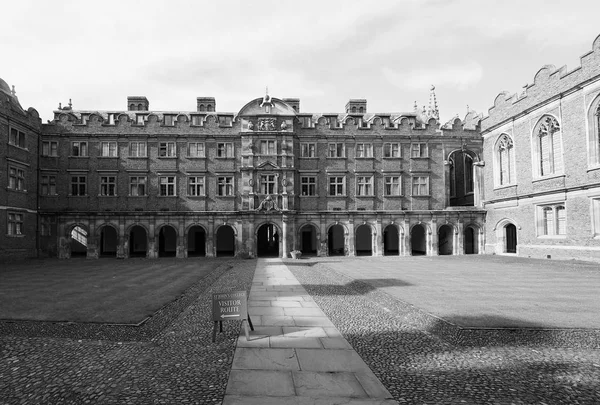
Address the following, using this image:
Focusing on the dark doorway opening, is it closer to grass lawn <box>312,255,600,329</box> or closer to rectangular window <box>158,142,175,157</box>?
rectangular window <box>158,142,175,157</box>

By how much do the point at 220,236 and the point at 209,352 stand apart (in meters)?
35.2

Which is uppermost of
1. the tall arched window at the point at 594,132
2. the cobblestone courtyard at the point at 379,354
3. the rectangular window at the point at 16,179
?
the tall arched window at the point at 594,132

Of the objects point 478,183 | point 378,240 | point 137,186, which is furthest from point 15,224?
point 478,183

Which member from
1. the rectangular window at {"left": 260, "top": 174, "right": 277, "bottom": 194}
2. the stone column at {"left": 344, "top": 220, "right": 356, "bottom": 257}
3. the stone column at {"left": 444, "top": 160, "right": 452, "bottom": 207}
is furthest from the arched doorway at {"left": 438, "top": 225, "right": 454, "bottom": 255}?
the rectangular window at {"left": 260, "top": 174, "right": 277, "bottom": 194}

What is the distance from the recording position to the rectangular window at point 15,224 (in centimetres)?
3047

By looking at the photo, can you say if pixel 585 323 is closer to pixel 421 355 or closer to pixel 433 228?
pixel 421 355

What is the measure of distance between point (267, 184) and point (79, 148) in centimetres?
1813

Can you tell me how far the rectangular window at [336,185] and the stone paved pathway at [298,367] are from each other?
Answer: 26682mm

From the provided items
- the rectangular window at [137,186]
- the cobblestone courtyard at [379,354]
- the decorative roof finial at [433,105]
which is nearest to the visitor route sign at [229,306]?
the cobblestone courtyard at [379,354]

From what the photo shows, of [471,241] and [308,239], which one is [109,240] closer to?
[308,239]

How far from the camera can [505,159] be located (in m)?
34.6

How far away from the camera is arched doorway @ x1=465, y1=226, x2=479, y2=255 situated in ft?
123

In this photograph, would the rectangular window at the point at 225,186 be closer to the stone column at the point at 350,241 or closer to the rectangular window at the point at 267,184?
the rectangular window at the point at 267,184

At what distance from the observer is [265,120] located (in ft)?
119
